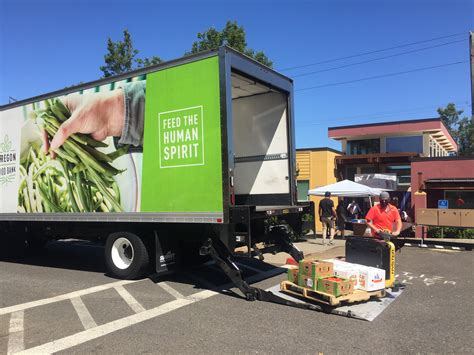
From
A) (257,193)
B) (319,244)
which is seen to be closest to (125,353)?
(257,193)

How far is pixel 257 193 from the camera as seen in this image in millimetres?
8555

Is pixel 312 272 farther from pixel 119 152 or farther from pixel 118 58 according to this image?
pixel 118 58

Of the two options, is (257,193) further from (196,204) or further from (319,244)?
(319,244)

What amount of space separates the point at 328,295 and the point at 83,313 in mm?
3275

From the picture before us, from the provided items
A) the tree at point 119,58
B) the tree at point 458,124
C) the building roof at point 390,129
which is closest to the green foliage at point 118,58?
the tree at point 119,58

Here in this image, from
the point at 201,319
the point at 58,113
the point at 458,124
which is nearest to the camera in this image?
the point at 201,319

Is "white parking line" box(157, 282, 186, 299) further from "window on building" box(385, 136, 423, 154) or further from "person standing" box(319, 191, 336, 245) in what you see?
"window on building" box(385, 136, 423, 154)

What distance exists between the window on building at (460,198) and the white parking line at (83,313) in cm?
1528

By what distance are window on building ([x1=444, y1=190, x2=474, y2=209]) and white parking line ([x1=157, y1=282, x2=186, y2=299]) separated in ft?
45.3

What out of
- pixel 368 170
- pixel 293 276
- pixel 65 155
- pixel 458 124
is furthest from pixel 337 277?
pixel 458 124

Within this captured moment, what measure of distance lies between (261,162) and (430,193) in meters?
11.6

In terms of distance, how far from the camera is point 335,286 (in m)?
5.67

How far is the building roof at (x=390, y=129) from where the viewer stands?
24453 mm

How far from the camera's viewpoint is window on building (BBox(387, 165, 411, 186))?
23469mm
